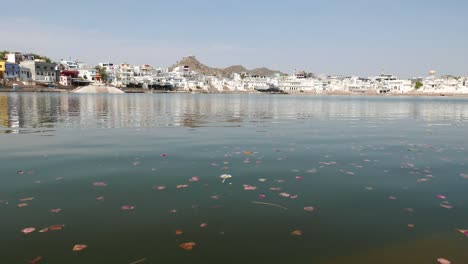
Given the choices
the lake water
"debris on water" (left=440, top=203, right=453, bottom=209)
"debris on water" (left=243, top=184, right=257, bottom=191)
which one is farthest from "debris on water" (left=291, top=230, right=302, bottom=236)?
"debris on water" (left=440, top=203, right=453, bottom=209)

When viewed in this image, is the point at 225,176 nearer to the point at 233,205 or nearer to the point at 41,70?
the point at 233,205

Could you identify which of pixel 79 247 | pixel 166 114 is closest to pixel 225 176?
pixel 79 247

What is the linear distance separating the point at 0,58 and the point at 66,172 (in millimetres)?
200230

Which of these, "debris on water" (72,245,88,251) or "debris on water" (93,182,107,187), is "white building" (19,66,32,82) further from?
"debris on water" (72,245,88,251)

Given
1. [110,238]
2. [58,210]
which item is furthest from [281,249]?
[58,210]

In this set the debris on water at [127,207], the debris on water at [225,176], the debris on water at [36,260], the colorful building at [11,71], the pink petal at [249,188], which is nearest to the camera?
the debris on water at [36,260]

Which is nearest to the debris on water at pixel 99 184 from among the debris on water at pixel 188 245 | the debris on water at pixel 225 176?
the debris on water at pixel 225 176

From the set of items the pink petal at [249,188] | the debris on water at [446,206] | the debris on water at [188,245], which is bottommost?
the debris on water at [446,206]

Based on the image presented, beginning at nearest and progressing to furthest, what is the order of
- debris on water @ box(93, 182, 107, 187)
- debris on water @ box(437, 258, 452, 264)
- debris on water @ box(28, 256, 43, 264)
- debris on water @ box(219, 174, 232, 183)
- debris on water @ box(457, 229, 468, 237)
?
debris on water @ box(28, 256, 43, 264) → debris on water @ box(437, 258, 452, 264) → debris on water @ box(457, 229, 468, 237) → debris on water @ box(93, 182, 107, 187) → debris on water @ box(219, 174, 232, 183)

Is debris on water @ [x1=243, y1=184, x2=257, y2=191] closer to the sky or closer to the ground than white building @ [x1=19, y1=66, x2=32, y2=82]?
closer to the ground

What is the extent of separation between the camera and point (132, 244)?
5520 mm

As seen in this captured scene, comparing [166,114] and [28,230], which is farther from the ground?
[166,114]

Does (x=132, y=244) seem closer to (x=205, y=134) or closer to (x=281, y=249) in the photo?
(x=281, y=249)

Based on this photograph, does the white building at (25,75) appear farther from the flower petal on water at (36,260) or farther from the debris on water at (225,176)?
the flower petal on water at (36,260)
